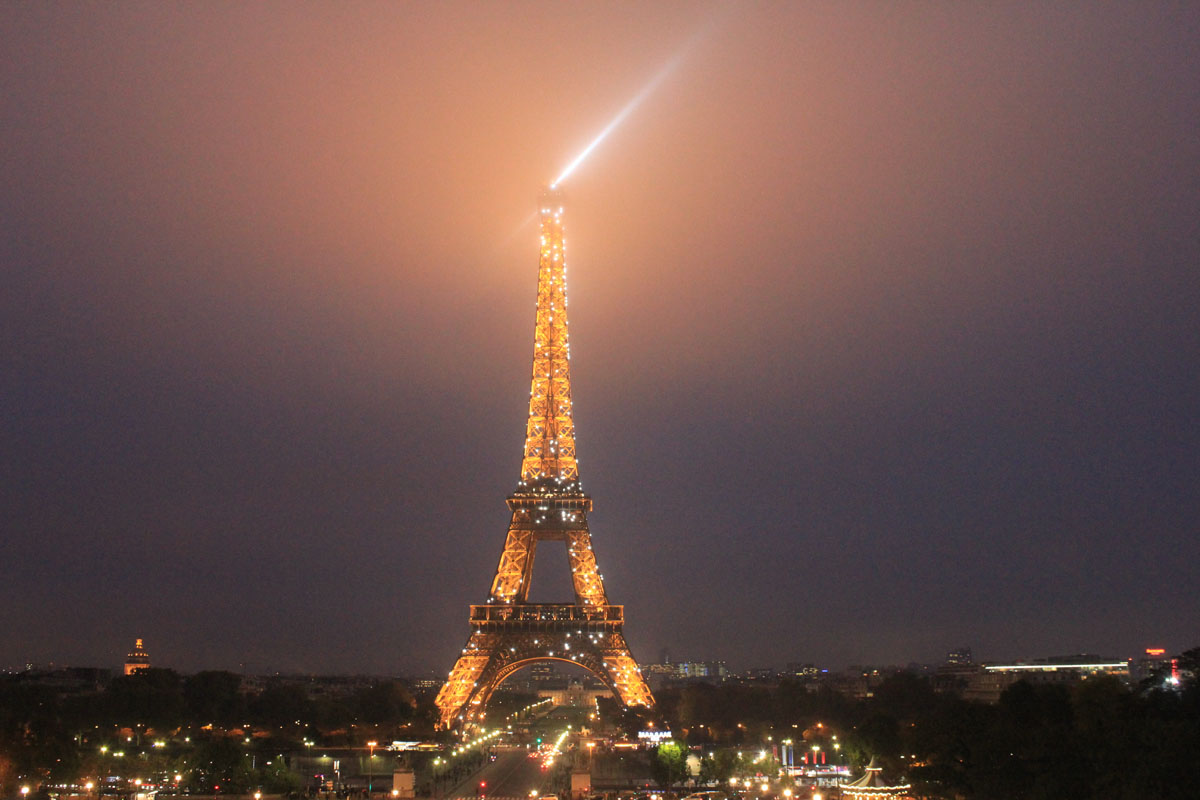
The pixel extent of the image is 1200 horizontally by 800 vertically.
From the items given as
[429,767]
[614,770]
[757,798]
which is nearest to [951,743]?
[757,798]

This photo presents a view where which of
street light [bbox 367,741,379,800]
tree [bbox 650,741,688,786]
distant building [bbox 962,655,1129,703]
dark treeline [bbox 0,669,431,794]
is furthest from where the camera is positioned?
distant building [bbox 962,655,1129,703]

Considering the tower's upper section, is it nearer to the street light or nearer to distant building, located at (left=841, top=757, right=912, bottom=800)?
the street light

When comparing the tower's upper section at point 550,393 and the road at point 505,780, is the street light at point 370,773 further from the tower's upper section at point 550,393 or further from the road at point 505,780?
the tower's upper section at point 550,393

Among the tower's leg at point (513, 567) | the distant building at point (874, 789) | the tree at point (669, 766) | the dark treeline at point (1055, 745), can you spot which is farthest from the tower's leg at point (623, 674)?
the distant building at point (874, 789)

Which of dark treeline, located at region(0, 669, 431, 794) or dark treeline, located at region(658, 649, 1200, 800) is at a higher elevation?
dark treeline, located at region(0, 669, 431, 794)

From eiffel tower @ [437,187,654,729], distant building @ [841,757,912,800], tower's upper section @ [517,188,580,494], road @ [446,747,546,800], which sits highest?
tower's upper section @ [517,188,580,494]

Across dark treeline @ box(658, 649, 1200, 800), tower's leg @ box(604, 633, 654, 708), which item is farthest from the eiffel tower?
dark treeline @ box(658, 649, 1200, 800)
